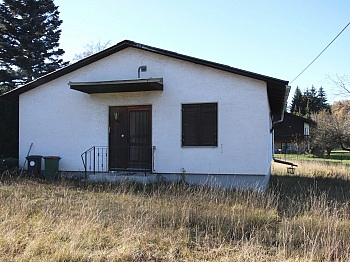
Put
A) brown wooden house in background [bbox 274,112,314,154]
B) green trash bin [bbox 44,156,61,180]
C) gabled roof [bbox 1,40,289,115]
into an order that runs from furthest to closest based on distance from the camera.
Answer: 1. brown wooden house in background [bbox 274,112,314,154]
2. green trash bin [bbox 44,156,61,180]
3. gabled roof [bbox 1,40,289,115]

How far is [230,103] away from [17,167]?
874 cm

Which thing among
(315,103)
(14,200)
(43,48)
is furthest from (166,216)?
(315,103)

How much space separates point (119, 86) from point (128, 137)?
79.6 inches

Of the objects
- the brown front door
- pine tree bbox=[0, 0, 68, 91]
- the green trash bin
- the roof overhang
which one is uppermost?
pine tree bbox=[0, 0, 68, 91]

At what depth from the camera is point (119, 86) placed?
12062 millimetres

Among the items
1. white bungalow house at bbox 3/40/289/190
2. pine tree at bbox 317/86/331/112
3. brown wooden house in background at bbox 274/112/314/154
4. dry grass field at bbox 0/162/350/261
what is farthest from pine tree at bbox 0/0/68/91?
pine tree at bbox 317/86/331/112

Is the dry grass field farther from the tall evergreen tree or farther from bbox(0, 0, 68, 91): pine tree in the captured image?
the tall evergreen tree

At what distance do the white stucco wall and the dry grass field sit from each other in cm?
315

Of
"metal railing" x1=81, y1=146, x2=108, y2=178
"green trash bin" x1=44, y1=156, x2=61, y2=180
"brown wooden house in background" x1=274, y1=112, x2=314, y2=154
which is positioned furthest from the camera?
"brown wooden house in background" x1=274, y1=112, x2=314, y2=154

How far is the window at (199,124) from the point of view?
12.0m

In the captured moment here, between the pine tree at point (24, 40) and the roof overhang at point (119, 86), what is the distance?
1860 cm

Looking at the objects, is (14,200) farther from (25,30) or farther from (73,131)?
(25,30)

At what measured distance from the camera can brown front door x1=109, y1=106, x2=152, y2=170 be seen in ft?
42.5

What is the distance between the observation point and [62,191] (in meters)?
9.81
